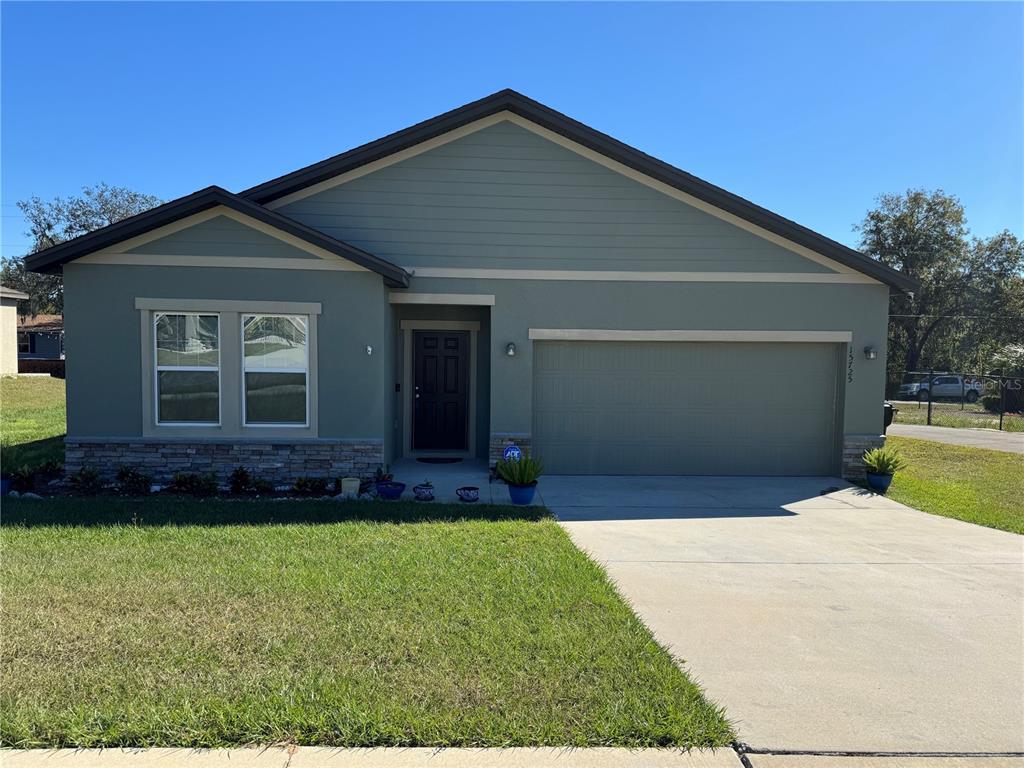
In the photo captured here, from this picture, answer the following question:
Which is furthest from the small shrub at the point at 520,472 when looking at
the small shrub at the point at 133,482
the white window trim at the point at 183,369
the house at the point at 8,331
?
the house at the point at 8,331

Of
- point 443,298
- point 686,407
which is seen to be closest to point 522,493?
point 443,298

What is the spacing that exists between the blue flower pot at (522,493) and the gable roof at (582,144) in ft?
17.7

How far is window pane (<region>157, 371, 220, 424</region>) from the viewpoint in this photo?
368 inches

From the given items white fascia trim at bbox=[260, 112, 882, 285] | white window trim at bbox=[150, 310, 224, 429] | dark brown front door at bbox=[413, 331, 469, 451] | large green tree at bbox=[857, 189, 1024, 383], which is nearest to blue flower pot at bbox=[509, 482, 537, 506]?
dark brown front door at bbox=[413, 331, 469, 451]

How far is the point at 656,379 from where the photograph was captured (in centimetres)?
1084

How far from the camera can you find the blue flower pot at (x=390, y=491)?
862cm

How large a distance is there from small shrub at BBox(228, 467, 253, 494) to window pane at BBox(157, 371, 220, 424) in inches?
40.8

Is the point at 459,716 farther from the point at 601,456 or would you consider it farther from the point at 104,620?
the point at 601,456

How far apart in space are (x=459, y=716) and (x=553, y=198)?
28.0ft

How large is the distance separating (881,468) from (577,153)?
679cm

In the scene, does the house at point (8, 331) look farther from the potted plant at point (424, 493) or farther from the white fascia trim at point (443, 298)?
the potted plant at point (424, 493)

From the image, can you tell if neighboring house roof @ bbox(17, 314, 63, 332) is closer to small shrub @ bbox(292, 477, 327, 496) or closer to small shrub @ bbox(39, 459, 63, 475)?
small shrub @ bbox(39, 459, 63, 475)

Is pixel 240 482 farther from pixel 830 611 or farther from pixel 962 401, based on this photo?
pixel 962 401

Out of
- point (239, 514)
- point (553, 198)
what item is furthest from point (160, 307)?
point (553, 198)
